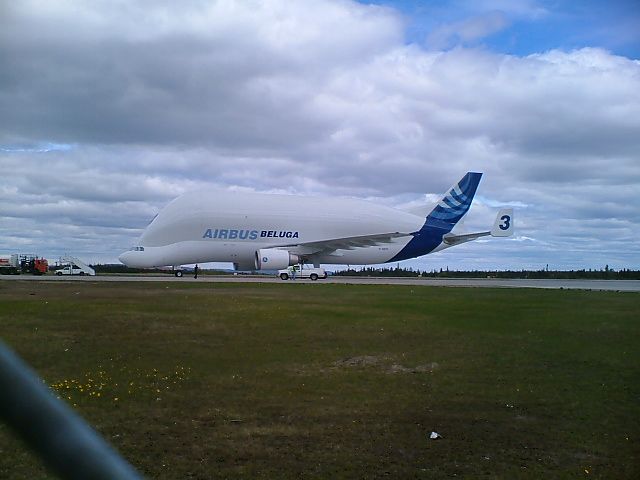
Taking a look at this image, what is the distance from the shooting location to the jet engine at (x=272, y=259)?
43969mm

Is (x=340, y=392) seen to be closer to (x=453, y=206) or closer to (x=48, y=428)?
(x=48, y=428)

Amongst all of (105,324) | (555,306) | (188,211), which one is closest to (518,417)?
(105,324)

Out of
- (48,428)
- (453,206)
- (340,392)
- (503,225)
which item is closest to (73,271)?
(453,206)

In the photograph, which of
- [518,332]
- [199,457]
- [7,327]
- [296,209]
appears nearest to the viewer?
[199,457]

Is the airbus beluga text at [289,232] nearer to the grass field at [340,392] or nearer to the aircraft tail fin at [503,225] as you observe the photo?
the aircraft tail fin at [503,225]

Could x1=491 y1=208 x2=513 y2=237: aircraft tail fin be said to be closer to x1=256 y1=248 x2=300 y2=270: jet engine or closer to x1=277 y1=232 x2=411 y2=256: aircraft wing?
x1=277 y1=232 x2=411 y2=256: aircraft wing

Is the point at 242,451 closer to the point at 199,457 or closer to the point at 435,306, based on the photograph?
the point at 199,457

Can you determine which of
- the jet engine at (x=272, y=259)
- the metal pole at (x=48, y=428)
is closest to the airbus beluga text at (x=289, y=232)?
the jet engine at (x=272, y=259)

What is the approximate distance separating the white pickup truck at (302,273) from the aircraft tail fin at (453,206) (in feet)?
42.5

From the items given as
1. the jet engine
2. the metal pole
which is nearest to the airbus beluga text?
the jet engine

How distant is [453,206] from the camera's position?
54.7 meters

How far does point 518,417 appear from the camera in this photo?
289 inches

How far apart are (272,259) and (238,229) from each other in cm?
344

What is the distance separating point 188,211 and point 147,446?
3922 cm
